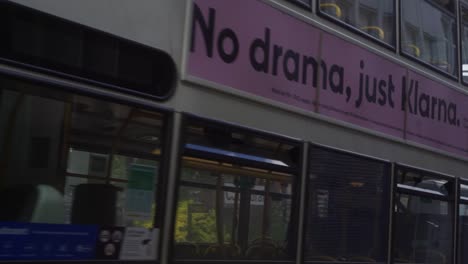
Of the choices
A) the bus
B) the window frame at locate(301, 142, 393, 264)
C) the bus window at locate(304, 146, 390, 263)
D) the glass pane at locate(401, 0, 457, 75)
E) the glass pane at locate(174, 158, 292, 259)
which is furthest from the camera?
the glass pane at locate(401, 0, 457, 75)

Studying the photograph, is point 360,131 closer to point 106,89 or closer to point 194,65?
point 194,65

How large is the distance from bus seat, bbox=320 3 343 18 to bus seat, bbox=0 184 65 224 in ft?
7.69

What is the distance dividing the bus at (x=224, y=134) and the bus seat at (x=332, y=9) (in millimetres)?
12

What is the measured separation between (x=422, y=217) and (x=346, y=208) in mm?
1120

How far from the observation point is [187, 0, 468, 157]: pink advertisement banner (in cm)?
361

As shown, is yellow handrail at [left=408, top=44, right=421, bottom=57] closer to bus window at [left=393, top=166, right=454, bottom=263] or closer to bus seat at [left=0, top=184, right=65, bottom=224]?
bus window at [left=393, top=166, right=454, bottom=263]

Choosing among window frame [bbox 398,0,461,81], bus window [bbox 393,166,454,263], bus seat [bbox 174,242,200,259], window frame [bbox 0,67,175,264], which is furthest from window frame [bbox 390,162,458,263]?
window frame [bbox 0,67,175,264]

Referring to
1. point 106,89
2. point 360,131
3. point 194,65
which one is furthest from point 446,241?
point 106,89

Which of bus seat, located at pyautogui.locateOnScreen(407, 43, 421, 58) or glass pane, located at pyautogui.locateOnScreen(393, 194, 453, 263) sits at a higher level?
bus seat, located at pyautogui.locateOnScreen(407, 43, 421, 58)

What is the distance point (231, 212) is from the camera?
359 cm

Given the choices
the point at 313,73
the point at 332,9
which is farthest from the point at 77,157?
the point at 332,9

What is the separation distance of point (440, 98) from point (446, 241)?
3.96 feet

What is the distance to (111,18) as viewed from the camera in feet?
9.80

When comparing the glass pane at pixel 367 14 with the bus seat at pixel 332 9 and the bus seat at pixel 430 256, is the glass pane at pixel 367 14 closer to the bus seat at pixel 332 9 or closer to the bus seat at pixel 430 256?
the bus seat at pixel 332 9
